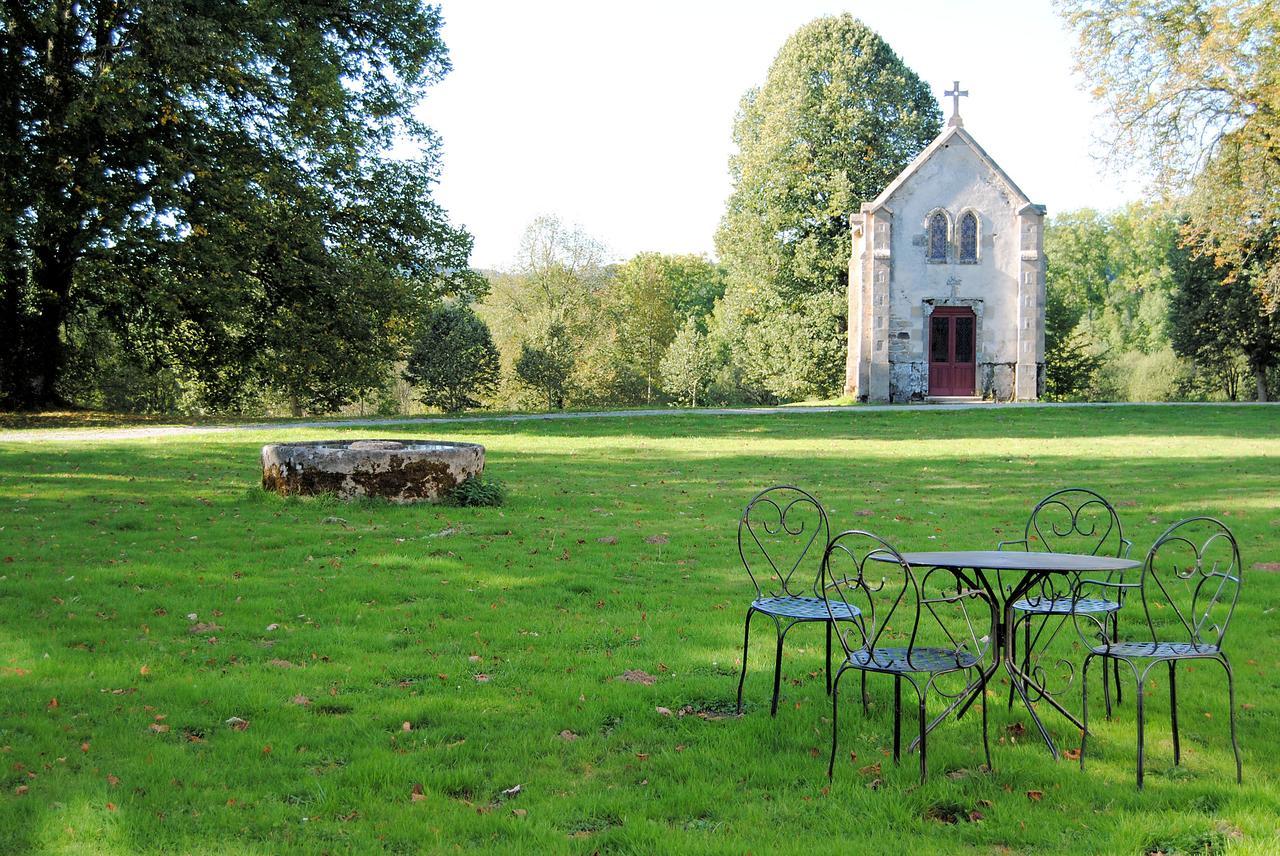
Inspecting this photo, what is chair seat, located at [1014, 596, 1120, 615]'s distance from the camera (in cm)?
586

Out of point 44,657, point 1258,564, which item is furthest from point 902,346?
point 44,657

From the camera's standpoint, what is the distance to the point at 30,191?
22516 millimetres

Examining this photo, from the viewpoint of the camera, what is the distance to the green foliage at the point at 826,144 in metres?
43.5

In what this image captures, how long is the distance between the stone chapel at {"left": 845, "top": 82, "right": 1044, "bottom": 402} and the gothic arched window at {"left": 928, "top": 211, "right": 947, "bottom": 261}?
4cm

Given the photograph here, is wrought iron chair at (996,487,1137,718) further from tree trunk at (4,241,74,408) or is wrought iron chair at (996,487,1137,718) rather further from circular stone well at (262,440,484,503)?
tree trunk at (4,241,74,408)

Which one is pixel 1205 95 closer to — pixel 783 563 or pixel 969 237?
pixel 969 237

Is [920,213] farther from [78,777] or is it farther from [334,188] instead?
[78,777]

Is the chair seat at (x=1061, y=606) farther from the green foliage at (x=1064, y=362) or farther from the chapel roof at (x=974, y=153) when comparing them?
the green foliage at (x=1064, y=362)

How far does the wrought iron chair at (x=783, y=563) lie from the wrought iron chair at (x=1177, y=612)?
145 centimetres

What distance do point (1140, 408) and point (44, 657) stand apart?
33162 millimetres

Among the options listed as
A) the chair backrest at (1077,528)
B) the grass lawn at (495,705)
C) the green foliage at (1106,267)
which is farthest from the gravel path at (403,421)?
the green foliage at (1106,267)

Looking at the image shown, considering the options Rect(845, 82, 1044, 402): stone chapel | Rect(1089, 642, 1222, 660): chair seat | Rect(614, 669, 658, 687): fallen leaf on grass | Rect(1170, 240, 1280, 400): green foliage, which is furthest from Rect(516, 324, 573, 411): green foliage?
Rect(1089, 642, 1222, 660): chair seat

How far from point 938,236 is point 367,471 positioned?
2934 centimetres

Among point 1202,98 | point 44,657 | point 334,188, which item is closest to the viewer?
point 44,657
